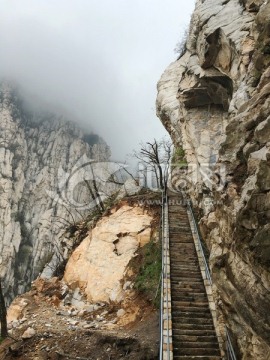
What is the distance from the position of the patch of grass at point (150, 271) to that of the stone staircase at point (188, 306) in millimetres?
1047

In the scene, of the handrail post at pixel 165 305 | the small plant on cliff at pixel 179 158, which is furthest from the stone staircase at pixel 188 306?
the small plant on cliff at pixel 179 158

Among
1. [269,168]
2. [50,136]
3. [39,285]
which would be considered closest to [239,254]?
[269,168]

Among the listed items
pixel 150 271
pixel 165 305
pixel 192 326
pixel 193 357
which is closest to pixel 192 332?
pixel 192 326

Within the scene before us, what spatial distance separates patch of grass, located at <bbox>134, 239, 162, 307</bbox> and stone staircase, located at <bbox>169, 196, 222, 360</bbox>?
1.05 metres

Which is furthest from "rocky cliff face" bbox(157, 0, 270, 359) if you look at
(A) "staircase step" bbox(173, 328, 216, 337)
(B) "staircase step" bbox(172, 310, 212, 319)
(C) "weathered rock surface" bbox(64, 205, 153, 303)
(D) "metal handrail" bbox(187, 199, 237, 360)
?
(C) "weathered rock surface" bbox(64, 205, 153, 303)

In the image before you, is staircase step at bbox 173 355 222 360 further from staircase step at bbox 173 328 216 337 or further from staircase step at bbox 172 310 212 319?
staircase step at bbox 172 310 212 319

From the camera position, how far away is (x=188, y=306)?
13625mm

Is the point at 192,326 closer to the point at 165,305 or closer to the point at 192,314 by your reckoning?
the point at 192,314

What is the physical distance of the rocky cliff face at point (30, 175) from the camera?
68.4 meters

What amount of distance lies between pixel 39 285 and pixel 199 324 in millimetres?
11485

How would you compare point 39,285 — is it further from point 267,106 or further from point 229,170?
point 267,106

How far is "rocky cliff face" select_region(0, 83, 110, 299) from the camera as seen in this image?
68.4 m

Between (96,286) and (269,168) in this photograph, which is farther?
(96,286)

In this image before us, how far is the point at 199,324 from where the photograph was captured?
12.7 m
